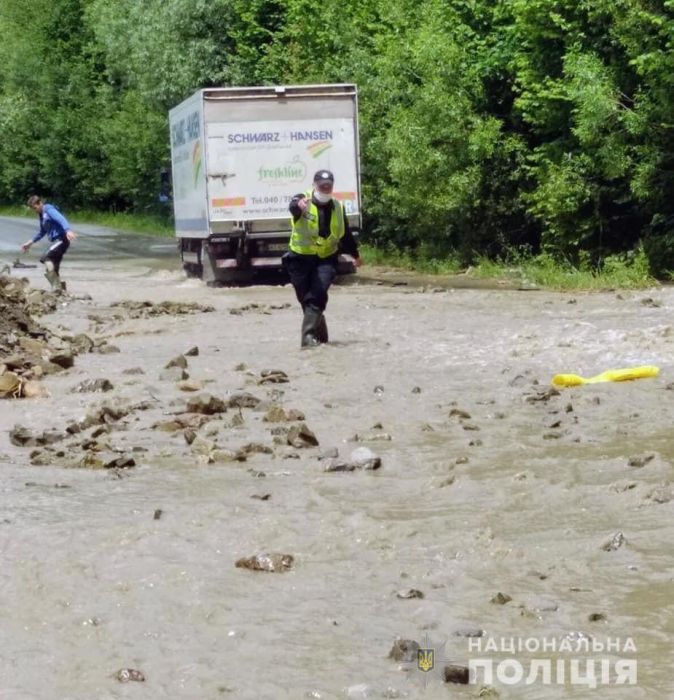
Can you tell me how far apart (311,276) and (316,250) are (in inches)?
11.0

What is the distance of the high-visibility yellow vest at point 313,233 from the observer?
14977 mm

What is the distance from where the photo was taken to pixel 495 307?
63.4ft

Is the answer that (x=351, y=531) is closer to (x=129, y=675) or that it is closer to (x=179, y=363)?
(x=129, y=675)

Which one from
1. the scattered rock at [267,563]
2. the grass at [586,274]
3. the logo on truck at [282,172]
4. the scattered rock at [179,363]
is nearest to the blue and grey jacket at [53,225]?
the logo on truck at [282,172]

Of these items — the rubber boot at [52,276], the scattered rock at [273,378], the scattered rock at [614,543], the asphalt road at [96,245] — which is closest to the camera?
the scattered rock at [614,543]

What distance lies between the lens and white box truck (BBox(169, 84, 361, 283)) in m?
24.4

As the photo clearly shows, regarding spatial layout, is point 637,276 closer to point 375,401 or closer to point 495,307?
point 495,307

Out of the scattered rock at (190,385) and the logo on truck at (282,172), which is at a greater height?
the logo on truck at (282,172)

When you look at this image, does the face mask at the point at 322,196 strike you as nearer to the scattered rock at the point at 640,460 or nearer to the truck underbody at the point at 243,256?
the scattered rock at the point at 640,460

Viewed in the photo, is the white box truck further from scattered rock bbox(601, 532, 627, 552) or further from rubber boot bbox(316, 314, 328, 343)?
scattered rock bbox(601, 532, 627, 552)

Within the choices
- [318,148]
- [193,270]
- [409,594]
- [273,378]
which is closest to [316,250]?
[273,378]

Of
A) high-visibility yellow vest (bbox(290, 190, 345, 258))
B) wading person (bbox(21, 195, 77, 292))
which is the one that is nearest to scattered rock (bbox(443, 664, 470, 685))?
high-visibility yellow vest (bbox(290, 190, 345, 258))

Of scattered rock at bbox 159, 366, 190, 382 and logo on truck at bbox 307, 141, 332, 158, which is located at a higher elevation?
logo on truck at bbox 307, 141, 332, 158

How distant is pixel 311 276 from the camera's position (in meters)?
15.2
